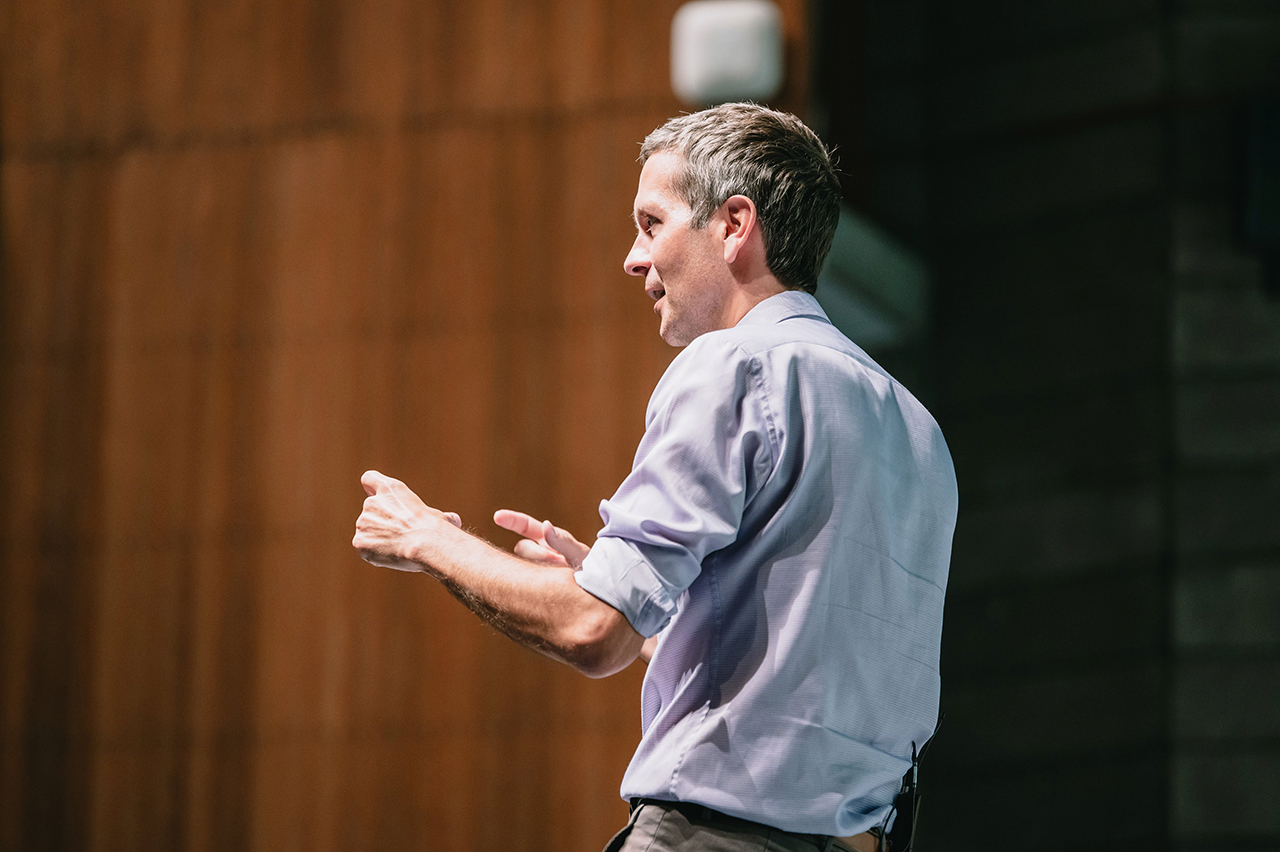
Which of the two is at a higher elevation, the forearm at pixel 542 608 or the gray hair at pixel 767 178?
the gray hair at pixel 767 178

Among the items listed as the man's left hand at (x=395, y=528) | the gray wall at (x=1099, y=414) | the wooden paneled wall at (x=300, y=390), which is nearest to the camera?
the man's left hand at (x=395, y=528)

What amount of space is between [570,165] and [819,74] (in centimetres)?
165

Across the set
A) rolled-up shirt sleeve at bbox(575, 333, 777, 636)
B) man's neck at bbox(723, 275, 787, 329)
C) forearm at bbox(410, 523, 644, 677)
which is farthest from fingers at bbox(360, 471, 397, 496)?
man's neck at bbox(723, 275, 787, 329)

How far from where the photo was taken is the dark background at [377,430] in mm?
5105

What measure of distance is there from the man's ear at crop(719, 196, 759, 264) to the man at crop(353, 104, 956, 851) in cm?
9

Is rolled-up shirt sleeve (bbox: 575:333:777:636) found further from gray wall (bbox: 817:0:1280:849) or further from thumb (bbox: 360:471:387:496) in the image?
gray wall (bbox: 817:0:1280:849)

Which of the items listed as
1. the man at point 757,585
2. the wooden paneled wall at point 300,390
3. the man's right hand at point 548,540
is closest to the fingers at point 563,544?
the man's right hand at point 548,540

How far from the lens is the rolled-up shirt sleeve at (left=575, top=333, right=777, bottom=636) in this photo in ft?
4.72

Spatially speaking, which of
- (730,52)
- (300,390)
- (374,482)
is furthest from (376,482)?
(300,390)

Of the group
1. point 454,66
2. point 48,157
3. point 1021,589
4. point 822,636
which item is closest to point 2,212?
point 48,157

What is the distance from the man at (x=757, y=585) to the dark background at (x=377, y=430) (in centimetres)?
346

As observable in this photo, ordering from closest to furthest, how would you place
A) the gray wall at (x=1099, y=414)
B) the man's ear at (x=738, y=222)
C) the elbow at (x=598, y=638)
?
the elbow at (x=598, y=638) < the man's ear at (x=738, y=222) < the gray wall at (x=1099, y=414)

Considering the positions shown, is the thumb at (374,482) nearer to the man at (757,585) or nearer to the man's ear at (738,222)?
the man at (757,585)

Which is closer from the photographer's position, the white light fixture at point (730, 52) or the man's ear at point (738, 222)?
the man's ear at point (738, 222)
